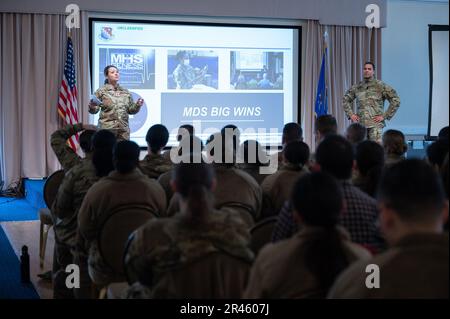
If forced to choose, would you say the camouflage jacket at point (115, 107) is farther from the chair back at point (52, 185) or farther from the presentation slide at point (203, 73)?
the chair back at point (52, 185)

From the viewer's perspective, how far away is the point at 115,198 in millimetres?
3025

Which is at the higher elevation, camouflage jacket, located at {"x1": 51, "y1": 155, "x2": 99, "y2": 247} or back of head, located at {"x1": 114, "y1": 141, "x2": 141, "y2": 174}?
back of head, located at {"x1": 114, "y1": 141, "x2": 141, "y2": 174}

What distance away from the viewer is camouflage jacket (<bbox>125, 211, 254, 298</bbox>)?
192 cm

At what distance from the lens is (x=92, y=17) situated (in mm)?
8086

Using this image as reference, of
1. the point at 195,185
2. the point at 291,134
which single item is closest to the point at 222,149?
the point at 291,134

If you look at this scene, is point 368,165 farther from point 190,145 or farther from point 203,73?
point 203,73

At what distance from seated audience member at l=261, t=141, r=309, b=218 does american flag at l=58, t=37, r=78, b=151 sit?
190 inches

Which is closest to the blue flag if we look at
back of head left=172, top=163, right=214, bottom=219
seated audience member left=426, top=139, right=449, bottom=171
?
seated audience member left=426, top=139, right=449, bottom=171

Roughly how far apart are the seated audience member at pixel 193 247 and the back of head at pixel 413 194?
Result: 546 millimetres

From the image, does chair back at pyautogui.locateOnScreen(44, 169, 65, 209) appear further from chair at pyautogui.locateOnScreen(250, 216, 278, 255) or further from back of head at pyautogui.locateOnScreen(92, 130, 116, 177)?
chair at pyautogui.locateOnScreen(250, 216, 278, 255)

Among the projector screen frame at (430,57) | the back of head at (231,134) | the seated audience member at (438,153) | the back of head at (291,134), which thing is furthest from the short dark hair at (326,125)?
the projector screen frame at (430,57)
